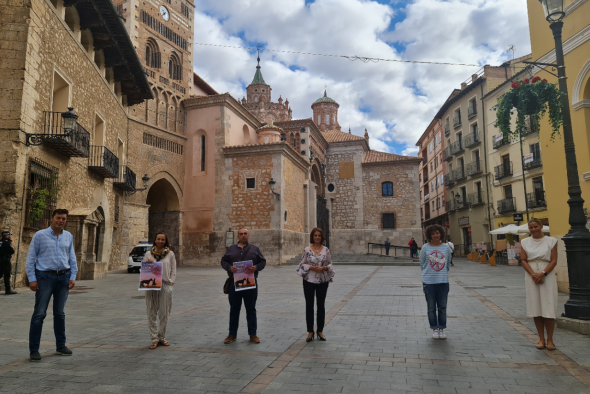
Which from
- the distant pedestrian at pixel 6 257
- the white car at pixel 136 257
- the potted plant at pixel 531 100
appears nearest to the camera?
the potted plant at pixel 531 100

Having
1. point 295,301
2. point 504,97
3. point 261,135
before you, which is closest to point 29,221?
point 295,301

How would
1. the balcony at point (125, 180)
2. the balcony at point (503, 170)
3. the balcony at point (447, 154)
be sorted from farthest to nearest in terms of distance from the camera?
1. the balcony at point (447, 154)
2. the balcony at point (503, 170)
3. the balcony at point (125, 180)

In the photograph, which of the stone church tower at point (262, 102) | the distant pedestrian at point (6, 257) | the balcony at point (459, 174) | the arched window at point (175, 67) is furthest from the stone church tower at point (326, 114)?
the distant pedestrian at point (6, 257)

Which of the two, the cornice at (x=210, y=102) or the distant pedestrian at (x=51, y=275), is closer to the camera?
the distant pedestrian at (x=51, y=275)

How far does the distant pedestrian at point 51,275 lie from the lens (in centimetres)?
495

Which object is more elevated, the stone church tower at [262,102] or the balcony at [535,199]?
the stone church tower at [262,102]

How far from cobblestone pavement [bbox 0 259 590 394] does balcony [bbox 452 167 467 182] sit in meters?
29.4

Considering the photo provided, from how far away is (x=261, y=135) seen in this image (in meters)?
30.5

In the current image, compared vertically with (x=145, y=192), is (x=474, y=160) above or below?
above

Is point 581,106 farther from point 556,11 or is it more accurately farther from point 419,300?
point 419,300

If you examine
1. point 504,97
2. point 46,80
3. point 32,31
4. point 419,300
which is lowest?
point 419,300

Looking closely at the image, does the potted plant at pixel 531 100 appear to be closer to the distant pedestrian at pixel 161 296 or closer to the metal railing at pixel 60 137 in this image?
the distant pedestrian at pixel 161 296

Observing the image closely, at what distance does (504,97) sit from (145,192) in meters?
20.5

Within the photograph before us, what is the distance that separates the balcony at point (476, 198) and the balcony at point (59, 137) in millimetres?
28215
